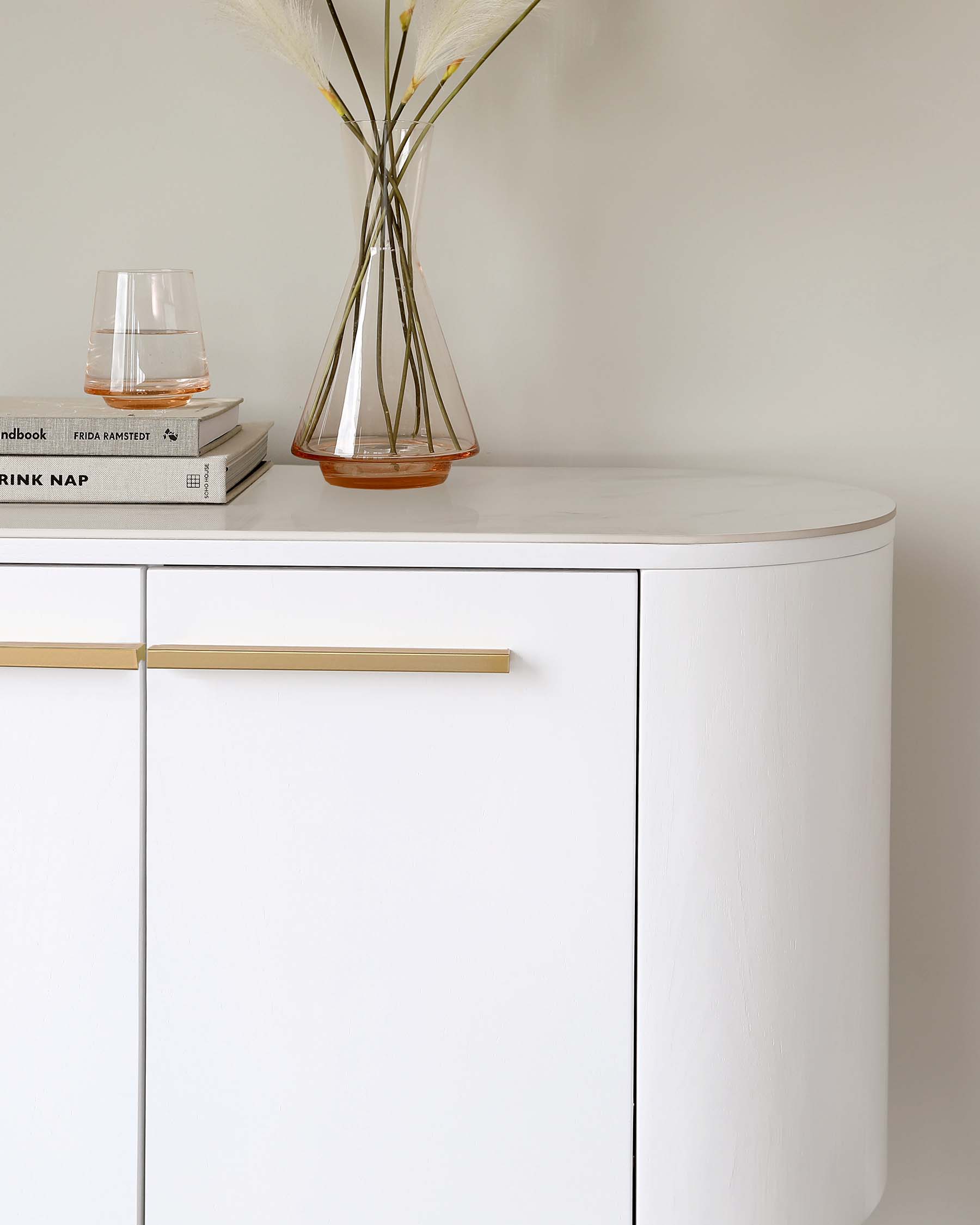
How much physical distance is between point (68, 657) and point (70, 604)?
40 millimetres

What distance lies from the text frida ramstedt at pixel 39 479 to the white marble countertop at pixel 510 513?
21 millimetres

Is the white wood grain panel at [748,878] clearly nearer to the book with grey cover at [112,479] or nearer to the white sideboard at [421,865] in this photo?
the white sideboard at [421,865]

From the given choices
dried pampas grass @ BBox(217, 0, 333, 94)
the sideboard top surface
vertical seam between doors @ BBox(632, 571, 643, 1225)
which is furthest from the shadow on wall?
dried pampas grass @ BBox(217, 0, 333, 94)

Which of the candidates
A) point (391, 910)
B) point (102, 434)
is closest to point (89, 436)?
point (102, 434)

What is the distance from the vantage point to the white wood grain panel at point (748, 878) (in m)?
0.79

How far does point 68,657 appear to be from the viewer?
791mm

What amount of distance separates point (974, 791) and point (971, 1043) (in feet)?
0.92

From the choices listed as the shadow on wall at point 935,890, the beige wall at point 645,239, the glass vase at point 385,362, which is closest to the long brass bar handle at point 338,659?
the glass vase at point 385,362

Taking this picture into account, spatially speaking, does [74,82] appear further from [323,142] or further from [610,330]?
[610,330]

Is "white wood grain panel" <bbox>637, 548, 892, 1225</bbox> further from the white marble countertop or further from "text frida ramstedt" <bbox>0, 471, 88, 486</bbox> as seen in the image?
"text frida ramstedt" <bbox>0, 471, 88, 486</bbox>

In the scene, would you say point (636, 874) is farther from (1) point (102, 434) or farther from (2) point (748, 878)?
(1) point (102, 434)

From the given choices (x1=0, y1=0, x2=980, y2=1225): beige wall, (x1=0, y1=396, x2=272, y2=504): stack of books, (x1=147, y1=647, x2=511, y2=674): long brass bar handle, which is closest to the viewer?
(x1=147, y1=647, x2=511, y2=674): long brass bar handle

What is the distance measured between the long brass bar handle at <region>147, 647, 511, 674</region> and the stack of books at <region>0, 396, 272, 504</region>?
6.5 inches

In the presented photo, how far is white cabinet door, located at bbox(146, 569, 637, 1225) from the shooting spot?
2.61 feet
